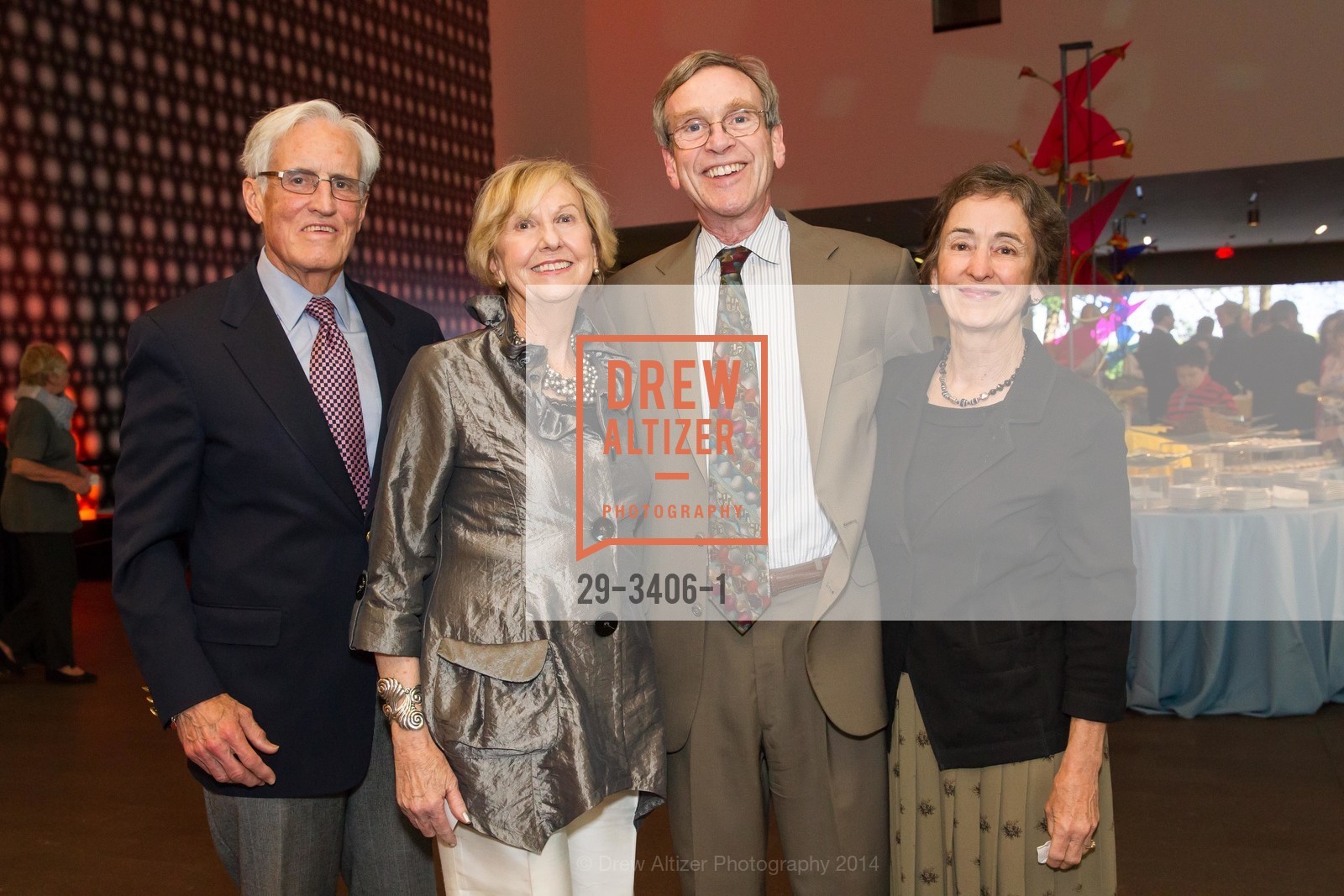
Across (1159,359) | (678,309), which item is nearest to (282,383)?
(678,309)

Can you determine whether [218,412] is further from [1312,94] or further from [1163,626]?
[1312,94]

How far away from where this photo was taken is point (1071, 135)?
12.8 ft

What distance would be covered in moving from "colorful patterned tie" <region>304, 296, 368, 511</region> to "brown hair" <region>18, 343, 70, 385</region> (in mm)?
4544

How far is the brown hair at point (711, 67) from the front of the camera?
6.05 feet

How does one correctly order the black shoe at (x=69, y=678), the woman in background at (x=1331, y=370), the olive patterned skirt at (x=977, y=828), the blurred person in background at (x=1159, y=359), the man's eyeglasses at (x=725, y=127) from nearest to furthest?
the olive patterned skirt at (x=977, y=828), the man's eyeglasses at (x=725, y=127), the woman in background at (x=1331, y=370), the black shoe at (x=69, y=678), the blurred person in background at (x=1159, y=359)

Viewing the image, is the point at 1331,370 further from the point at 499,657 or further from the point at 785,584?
the point at 499,657

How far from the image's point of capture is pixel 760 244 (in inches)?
72.9

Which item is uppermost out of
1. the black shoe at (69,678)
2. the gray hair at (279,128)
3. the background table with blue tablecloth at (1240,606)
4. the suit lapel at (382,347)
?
the gray hair at (279,128)

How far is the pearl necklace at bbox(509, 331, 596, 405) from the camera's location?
1.58 m

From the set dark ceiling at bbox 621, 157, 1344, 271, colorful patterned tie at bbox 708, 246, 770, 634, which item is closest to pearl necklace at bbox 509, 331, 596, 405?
colorful patterned tie at bbox 708, 246, 770, 634

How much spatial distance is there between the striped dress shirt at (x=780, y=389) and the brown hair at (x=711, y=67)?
8.5 inches

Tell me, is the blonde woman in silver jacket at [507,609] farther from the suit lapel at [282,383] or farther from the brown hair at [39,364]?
the brown hair at [39,364]

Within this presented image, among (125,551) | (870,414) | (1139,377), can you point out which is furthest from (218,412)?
(1139,377)

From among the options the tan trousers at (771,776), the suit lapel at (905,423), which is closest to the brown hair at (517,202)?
the suit lapel at (905,423)
